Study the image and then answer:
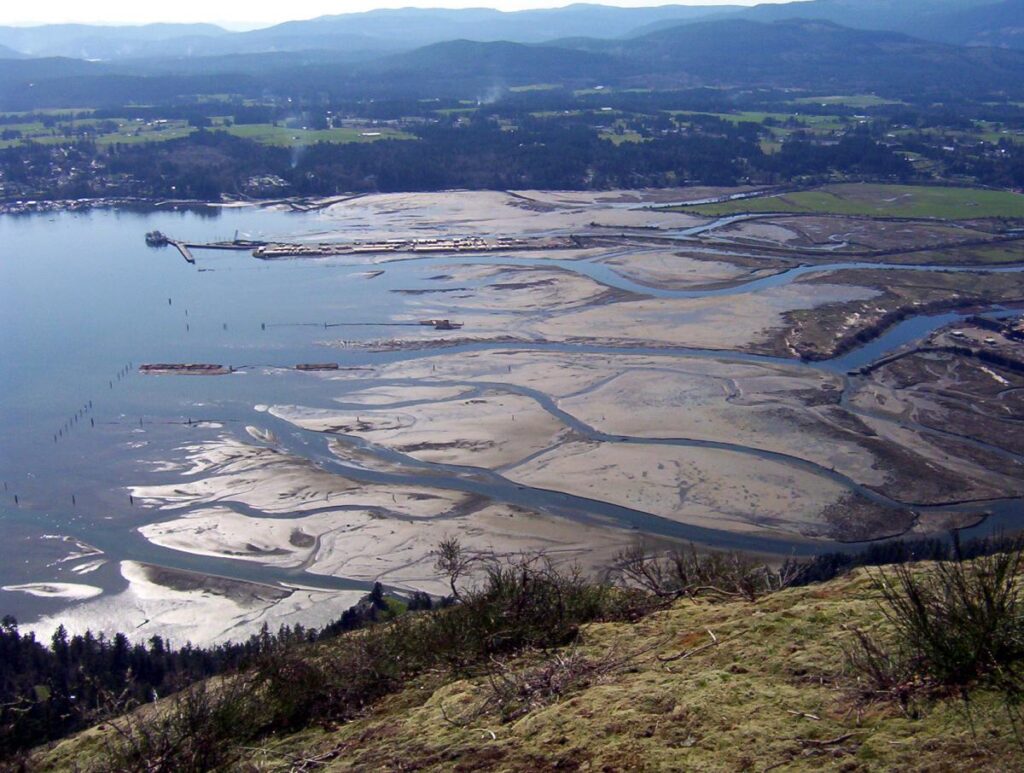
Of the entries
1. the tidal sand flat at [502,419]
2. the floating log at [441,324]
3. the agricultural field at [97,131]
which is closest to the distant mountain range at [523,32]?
the agricultural field at [97,131]

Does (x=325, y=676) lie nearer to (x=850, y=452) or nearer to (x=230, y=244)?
(x=850, y=452)

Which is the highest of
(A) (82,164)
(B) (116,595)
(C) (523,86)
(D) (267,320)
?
(C) (523,86)

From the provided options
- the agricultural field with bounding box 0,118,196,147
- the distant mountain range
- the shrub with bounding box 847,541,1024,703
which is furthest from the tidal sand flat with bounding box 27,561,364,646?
the distant mountain range

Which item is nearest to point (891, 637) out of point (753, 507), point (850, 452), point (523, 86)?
point (753, 507)

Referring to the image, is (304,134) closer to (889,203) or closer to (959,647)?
(889,203)

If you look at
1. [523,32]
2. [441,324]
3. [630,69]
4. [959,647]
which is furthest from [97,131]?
[523,32]

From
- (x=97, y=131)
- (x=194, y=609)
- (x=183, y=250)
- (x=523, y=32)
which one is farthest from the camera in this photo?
(x=523, y=32)
